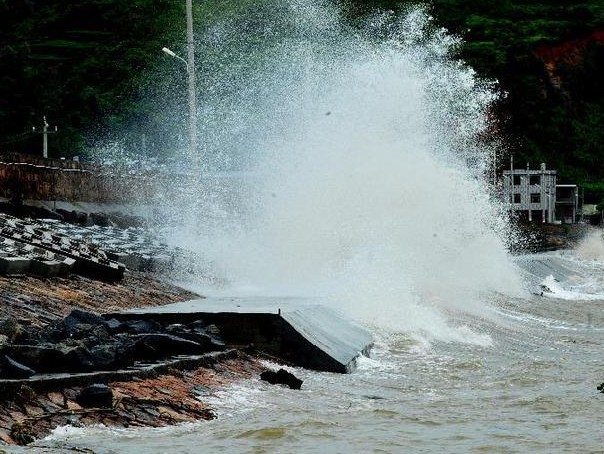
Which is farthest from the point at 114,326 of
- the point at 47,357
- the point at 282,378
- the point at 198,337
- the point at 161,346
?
the point at 47,357

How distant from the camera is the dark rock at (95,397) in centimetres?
768

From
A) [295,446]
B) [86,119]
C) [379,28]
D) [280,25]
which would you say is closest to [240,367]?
[295,446]

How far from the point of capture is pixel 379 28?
91.6 m

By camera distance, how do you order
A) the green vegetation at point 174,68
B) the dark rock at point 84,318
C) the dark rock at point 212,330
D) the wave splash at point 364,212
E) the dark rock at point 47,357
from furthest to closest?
the green vegetation at point 174,68, the wave splash at point 364,212, the dark rock at point 212,330, the dark rock at point 84,318, the dark rock at point 47,357

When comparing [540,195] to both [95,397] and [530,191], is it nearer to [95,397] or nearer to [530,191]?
[530,191]

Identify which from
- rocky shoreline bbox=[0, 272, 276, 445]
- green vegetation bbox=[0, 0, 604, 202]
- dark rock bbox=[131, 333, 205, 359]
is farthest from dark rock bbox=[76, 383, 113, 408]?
green vegetation bbox=[0, 0, 604, 202]

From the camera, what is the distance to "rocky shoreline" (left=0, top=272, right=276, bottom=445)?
7.36 m

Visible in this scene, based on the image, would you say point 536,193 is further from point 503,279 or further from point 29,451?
point 29,451

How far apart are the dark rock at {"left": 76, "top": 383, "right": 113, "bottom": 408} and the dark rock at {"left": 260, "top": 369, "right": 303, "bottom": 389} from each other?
8.50 ft

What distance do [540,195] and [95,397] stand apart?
87693mm

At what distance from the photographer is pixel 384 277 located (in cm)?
2170

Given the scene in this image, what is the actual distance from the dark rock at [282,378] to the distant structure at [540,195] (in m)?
79.5

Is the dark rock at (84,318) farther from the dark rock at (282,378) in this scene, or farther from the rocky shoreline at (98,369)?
the dark rock at (282,378)

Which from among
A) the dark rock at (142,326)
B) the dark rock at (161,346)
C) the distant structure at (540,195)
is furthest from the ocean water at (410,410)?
the distant structure at (540,195)
